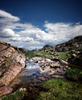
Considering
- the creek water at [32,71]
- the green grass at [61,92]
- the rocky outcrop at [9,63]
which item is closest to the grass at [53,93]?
the green grass at [61,92]

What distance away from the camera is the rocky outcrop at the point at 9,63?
38.0 meters

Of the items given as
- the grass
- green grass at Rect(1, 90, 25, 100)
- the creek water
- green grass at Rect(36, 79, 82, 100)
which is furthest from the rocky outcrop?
green grass at Rect(36, 79, 82, 100)

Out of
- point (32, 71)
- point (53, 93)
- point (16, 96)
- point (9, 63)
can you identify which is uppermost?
point (9, 63)

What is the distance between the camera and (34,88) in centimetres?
2872

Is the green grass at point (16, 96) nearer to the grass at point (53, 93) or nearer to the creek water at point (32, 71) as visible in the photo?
the grass at point (53, 93)

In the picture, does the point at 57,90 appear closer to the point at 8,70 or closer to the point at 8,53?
the point at 8,70

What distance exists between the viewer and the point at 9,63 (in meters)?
41.9

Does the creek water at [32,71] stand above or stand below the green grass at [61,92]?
above

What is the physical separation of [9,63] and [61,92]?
18998 millimetres

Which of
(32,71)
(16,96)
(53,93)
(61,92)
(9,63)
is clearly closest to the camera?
(16,96)

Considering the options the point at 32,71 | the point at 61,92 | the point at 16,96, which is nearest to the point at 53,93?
the point at 61,92

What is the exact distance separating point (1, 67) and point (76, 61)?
32.8 m

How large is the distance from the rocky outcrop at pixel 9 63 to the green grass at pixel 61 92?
37.1ft

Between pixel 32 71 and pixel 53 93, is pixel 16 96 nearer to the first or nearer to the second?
pixel 53 93
